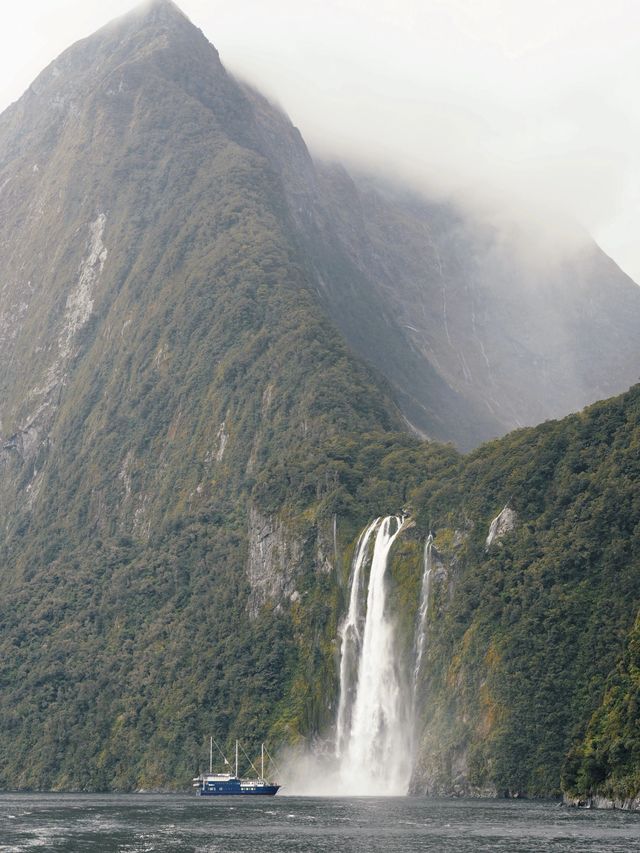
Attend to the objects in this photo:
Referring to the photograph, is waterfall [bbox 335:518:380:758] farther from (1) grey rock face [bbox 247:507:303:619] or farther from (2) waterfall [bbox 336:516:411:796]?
(1) grey rock face [bbox 247:507:303:619]

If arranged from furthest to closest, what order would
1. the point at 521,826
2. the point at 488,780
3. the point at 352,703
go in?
the point at 352,703
the point at 488,780
the point at 521,826

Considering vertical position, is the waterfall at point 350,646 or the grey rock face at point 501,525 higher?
the grey rock face at point 501,525

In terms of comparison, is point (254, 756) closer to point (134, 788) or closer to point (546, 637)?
point (134, 788)

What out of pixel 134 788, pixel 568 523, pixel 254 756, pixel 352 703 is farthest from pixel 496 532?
pixel 134 788

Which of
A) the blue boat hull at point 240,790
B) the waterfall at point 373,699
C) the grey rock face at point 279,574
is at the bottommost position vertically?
the blue boat hull at point 240,790

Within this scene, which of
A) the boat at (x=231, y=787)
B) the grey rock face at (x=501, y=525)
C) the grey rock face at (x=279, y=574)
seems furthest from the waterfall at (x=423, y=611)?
the grey rock face at (x=279, y=574)

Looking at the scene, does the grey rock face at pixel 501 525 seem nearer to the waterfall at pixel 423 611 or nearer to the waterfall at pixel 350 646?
the waterfall at pixel 423 611
